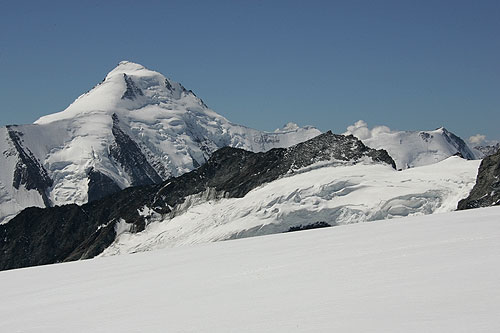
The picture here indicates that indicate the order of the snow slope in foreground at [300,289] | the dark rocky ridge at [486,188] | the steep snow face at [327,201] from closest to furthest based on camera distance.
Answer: the snow slope in foreground at [300,289], the dark rocky ridge at [486,188], the steep snow face at [327,201]

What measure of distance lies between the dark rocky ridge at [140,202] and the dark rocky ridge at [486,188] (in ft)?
88.8

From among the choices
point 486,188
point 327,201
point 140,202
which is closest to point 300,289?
point 486,188

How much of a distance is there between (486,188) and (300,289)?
60.7m

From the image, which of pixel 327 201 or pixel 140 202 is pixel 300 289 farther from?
pixel 140 202

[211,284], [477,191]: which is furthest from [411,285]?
[477,191]

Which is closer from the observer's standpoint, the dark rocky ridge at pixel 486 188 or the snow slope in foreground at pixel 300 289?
the snow slope in foreground at pixel 300 289

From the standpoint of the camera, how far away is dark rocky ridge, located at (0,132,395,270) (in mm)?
100312

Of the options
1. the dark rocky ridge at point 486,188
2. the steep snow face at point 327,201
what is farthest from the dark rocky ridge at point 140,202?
the dark rocky ridge at point 486,188

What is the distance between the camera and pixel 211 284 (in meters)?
15.5

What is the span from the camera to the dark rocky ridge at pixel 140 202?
100312mm

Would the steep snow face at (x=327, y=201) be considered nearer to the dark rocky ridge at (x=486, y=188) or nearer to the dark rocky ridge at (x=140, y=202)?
the dark rocky ridge at (x=486, y=188)

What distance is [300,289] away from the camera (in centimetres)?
1312

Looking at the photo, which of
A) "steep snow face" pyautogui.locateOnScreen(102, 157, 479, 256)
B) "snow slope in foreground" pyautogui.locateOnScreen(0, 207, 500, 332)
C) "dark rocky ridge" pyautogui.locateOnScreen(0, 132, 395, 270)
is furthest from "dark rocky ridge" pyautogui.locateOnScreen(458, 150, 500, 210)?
"snow slope in foreground" pyautogui.locateOnScreen(0, 207, 500, 332)

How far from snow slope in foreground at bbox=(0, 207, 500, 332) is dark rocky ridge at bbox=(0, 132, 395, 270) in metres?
76.9
